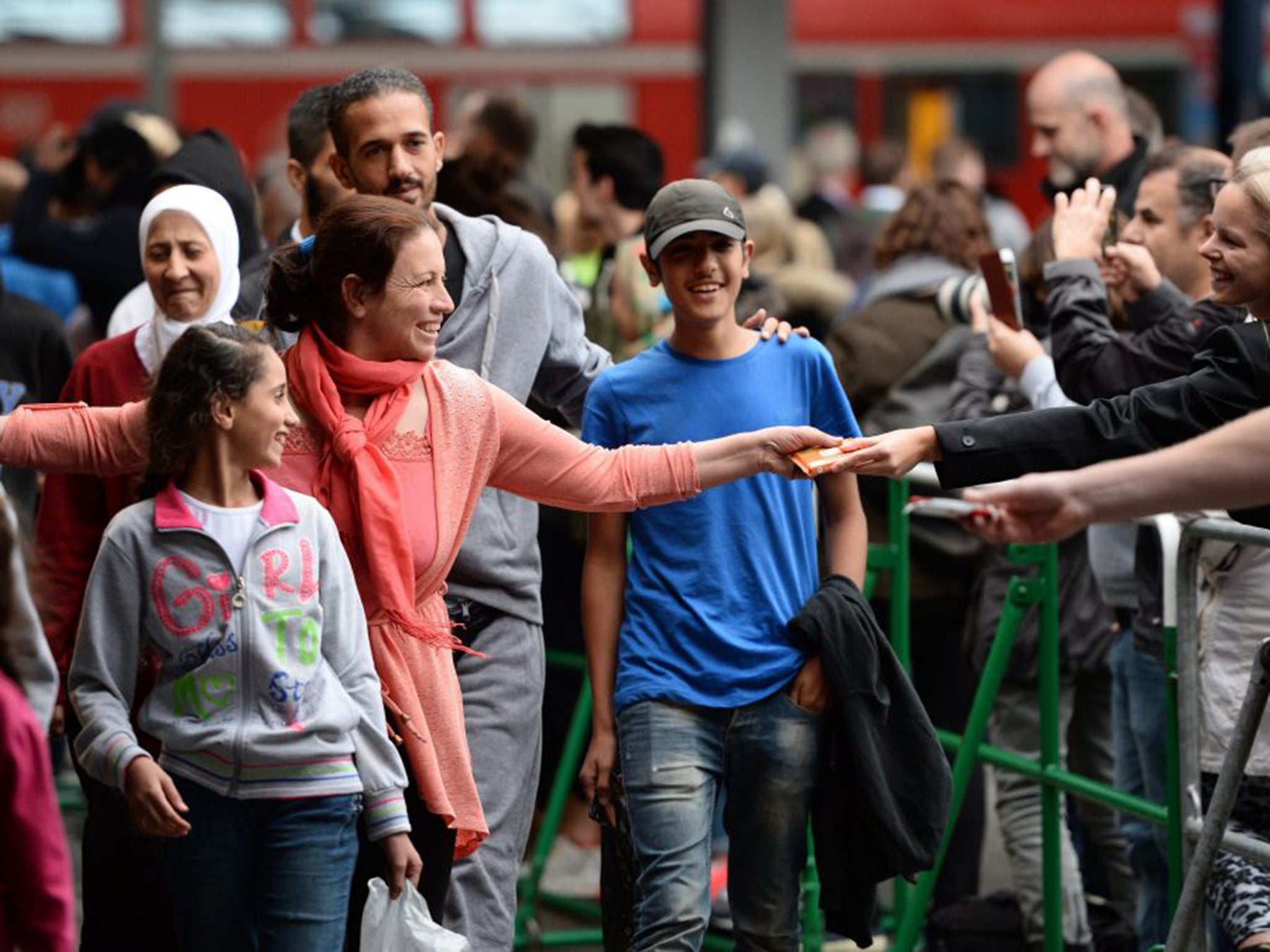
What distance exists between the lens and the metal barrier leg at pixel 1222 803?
4.27 metres

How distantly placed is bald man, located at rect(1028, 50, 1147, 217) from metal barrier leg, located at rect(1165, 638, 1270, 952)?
2626 mm

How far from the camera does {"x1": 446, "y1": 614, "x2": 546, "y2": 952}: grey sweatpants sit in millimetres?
4637

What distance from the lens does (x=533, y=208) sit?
776 cm

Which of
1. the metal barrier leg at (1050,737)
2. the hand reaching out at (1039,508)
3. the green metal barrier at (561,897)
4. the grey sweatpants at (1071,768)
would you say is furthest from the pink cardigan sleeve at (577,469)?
the green metal barrier at (561,897)

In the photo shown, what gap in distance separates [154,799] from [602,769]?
1.23 m

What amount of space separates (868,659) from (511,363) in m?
1.01

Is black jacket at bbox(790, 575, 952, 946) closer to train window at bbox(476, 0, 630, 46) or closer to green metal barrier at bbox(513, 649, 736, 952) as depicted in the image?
green metal barrier at bbox(513, 649, 736, 952)

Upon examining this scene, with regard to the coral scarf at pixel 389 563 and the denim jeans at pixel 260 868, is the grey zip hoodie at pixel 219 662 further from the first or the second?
the coral scarf at pixel 389 563

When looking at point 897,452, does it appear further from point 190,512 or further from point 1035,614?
point 1035,614

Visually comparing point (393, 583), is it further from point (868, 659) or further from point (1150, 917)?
point (1150, 917)

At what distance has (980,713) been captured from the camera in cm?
551

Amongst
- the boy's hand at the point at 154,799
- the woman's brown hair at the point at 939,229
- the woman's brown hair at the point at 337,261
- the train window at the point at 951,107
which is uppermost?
the train window at the point at 951,107

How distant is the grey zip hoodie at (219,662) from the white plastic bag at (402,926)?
0.22 meters

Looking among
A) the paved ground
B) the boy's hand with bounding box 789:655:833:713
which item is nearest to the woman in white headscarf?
the boy's hand with bounding box 789:655:833:713
